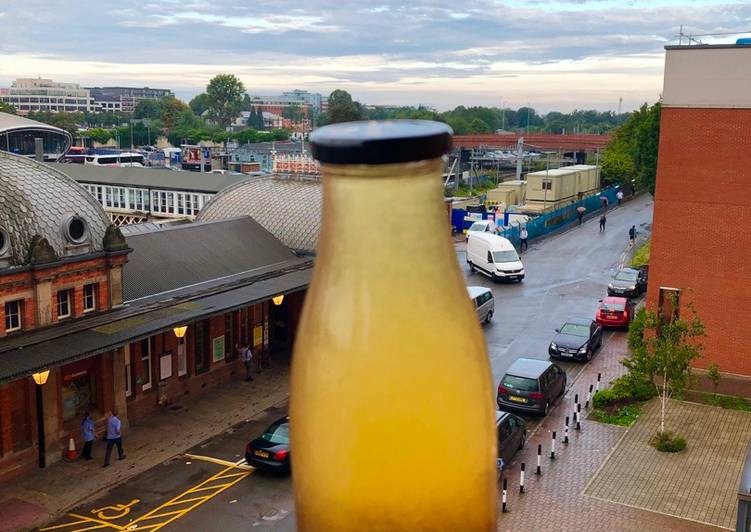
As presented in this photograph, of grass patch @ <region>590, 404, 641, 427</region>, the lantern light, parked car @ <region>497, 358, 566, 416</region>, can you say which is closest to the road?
parked car @ <region>497, 358, 566, 416</region>

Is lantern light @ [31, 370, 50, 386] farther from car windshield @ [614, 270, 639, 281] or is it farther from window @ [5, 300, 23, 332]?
car windshield @ [614, 270, 639, 281]

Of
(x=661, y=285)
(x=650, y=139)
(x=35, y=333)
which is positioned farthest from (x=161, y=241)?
(x=650, y=139)

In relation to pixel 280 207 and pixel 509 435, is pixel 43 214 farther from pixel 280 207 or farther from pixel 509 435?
pixel 280 207

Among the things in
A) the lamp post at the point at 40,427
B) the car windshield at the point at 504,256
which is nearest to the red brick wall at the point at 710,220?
the car windshield at the point at 504,256

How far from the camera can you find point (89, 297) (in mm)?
21203

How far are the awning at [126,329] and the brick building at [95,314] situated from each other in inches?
1.4

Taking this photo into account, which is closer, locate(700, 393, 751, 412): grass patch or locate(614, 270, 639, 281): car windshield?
locate(700, 393, 751, 412): grass patch

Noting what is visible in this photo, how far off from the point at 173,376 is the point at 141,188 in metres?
36.7

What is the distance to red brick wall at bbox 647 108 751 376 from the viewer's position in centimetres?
2466

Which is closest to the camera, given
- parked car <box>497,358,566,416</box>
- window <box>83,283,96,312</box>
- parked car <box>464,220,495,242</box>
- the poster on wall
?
window <box>83,283,96,312</box>

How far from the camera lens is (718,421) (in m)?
22.6

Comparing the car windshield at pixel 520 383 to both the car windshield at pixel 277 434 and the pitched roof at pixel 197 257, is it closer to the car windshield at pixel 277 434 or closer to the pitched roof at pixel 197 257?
the car windshield at pixel 277 434

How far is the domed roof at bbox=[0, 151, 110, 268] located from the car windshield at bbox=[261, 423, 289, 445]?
6839 millimetres

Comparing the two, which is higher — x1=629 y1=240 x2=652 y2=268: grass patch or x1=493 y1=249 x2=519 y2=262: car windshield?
x1=493 y1=249 x2=519 y2=262: car windshield
